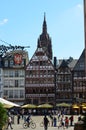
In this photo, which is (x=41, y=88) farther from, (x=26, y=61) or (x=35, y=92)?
(x=26, y=61)

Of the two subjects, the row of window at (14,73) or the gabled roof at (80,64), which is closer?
the gabled roof at (80,64)

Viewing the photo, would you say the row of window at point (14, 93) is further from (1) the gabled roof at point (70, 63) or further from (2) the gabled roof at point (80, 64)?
(2) the gabled roof at point (80, 64)

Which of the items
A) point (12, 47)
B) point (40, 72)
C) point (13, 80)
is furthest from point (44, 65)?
point (12, 47)

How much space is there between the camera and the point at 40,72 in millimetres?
103562

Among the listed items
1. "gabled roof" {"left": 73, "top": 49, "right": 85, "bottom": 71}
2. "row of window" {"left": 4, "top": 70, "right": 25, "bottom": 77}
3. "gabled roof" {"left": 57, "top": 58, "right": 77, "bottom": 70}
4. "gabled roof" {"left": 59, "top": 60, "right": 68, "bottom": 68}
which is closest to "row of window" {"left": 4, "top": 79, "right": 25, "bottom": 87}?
"row of window" {"left": 4, "top": 70, "right": 25, "bottom": 77}

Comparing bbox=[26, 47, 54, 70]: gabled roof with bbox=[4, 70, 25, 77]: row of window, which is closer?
bbox=[26, 47, 54, 70]: gabled roof

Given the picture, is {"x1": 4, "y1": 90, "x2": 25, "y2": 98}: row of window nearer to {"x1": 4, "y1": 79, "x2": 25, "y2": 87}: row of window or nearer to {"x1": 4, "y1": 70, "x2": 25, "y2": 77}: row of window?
{"x1": 4, "y1": 79, "x2": 25, "y2": 87}: row of window

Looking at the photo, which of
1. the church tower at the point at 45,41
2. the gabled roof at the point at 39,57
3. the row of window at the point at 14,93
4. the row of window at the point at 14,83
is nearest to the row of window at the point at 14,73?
the row of window at the point at 14,83

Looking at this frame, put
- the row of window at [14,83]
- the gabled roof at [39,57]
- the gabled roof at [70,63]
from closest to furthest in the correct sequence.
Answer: the gabled roof at [39,57] → the row of window at [14,83] → the gabled roof at [70,63]

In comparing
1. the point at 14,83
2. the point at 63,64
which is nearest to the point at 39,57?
the point at 63,64

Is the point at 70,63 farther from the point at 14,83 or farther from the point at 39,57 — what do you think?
the point at 14,83

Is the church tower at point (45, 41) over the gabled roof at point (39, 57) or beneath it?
over

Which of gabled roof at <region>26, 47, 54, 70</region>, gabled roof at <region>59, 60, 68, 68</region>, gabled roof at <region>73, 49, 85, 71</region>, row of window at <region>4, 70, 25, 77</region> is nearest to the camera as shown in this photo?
gabled roof at <region>26, 47, 54, 70</region>

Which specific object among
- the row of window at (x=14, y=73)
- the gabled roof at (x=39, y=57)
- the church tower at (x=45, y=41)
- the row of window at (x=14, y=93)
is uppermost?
the church tower at (x=45, y=41)
